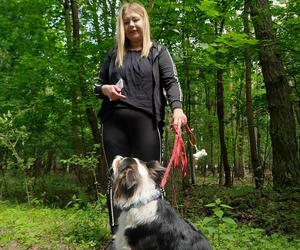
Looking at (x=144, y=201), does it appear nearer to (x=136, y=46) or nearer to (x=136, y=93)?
(x=136, y=93)

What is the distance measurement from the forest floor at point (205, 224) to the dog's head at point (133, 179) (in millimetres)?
1492

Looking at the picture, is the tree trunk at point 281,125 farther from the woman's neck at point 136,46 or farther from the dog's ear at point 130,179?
the dog's ear at point 130,179

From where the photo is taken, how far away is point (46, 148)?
46.4ft

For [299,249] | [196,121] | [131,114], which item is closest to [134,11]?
[131,114]

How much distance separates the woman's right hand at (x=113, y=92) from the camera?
3.56 meters

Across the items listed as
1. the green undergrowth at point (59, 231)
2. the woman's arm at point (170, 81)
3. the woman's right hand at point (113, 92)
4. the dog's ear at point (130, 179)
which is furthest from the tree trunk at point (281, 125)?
the dog's ear at point (130, 179)

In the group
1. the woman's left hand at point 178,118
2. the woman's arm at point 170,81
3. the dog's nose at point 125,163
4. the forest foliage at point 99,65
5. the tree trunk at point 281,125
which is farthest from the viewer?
the tree trunk at point 281,125

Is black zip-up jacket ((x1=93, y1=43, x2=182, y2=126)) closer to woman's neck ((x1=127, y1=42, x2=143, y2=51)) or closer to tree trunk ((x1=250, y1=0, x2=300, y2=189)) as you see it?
woman's neck ((x1=127, y1=42, x2=143, y2=51))

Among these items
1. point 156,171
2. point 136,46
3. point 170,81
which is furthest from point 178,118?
point 136,46

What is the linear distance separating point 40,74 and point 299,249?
850 cm

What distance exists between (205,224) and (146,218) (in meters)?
2.66

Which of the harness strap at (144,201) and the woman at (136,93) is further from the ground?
the woman at (136,93)

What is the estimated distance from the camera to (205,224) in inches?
220

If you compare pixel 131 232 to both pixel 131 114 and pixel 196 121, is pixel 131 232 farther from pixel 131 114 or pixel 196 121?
pixel 196 121
